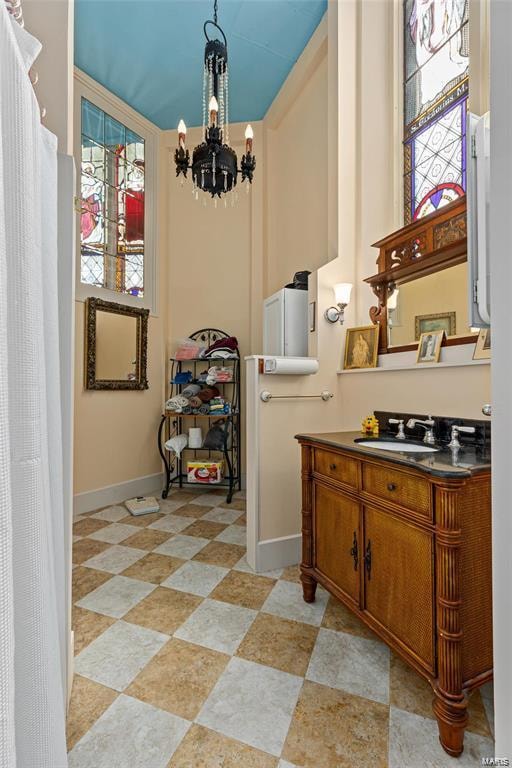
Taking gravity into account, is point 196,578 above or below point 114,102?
below

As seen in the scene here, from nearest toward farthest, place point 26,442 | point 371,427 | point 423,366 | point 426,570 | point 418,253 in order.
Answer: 1. point 26,442
2. point 426,570
3. point 423,366
4. point 371,427
5. point 418,253

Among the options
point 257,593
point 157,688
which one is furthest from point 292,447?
point 157,688

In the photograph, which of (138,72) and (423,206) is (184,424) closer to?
(423,206)

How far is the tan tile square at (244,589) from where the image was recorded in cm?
190

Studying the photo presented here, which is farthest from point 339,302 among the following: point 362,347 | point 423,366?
point 423,366

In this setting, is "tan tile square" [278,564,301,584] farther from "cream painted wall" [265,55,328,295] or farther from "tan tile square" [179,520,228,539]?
"cream painted wall" [265,55,328,295]

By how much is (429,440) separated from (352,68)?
289 centimetres

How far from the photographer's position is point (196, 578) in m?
2.12

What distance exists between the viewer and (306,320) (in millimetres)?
2770

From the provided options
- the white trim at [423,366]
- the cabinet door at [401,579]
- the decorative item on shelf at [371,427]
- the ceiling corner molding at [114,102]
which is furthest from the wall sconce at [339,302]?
the ceiling corner molding at [114,102]

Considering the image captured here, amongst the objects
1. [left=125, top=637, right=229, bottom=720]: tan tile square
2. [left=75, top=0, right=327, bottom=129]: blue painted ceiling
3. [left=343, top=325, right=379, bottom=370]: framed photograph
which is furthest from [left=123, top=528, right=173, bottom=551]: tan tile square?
[left=75, top=0, right=327, bottom=129]: blue painted ceiling

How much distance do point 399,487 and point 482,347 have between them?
83 cm

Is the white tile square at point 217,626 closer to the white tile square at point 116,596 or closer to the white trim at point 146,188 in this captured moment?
the white tile square at point 116,596

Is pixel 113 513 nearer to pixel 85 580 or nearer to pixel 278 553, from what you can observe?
pixel 85 580
